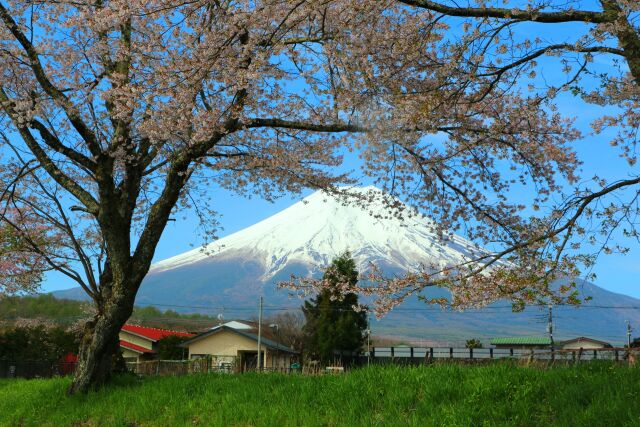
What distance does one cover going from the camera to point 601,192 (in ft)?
24.8

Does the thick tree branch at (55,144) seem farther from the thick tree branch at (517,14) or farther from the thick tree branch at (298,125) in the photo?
the thick tree branch at (517,14)

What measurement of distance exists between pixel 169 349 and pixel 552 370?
39.7 meters

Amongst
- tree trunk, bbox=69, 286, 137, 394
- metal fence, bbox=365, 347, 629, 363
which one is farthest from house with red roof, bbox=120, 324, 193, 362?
tree trunk, bbox=69, 286, 137, 394

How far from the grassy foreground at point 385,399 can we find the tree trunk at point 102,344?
23.6 inches

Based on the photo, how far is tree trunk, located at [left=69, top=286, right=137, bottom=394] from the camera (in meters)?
12.9

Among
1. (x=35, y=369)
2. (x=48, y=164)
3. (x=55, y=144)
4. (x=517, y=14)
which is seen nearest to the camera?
(x=517, y=14)

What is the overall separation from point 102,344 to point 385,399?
23.7ft

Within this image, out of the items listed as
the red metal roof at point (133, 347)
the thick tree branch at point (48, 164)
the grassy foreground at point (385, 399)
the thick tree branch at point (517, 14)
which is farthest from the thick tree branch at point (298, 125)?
the red metal roof at point (133, 347)

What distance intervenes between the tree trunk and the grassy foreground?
0.60 metres

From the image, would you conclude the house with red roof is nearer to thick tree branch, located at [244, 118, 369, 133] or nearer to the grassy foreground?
the grassy foreground

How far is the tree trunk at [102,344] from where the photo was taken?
42.4ft

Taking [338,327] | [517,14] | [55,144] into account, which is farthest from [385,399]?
[338,327]

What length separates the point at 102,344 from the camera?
1296 cm

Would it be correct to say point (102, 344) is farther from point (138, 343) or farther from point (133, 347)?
point (138, 343)
